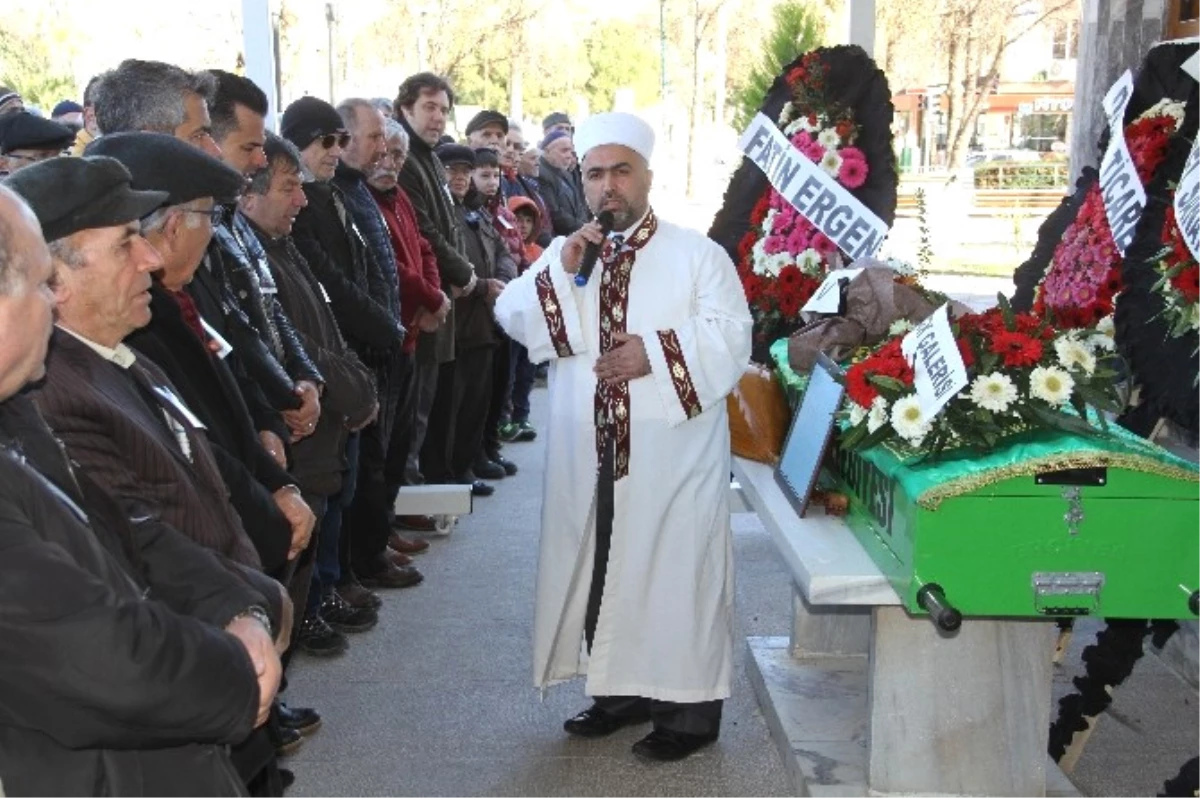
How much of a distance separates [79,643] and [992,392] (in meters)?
2.27

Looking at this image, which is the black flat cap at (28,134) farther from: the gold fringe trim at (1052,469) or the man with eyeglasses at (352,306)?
the gold fringe trim at (1052,469)

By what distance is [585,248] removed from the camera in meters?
4.32

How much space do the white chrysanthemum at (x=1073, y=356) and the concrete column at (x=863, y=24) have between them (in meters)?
3.70

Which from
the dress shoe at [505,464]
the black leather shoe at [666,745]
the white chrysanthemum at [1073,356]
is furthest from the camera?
the dress shoe at [505,464]

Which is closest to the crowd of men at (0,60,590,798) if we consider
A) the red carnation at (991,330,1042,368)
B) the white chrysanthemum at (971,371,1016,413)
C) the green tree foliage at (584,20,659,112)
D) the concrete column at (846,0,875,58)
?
the white chrysanthemum at (971,371,1016,413)

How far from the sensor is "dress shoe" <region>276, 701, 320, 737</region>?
4531 mm

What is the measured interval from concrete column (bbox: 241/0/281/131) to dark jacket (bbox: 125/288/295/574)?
13.8ft

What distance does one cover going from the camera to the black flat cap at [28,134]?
680cm

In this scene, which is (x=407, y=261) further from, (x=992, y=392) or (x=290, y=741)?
(x=992, y=392)

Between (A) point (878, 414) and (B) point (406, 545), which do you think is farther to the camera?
(B) point (406, 545)

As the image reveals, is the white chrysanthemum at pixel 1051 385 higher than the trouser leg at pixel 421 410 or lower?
higher

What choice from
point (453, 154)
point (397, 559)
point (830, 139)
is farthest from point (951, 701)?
point (453, 154)

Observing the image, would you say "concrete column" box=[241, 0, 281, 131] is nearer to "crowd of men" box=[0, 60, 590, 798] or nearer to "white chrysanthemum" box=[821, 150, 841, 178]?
"crowd of men" box=[0, 60, 590, 798]

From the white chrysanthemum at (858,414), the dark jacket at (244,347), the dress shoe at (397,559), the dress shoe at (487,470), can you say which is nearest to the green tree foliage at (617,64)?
the dress shoe at (487,470)
